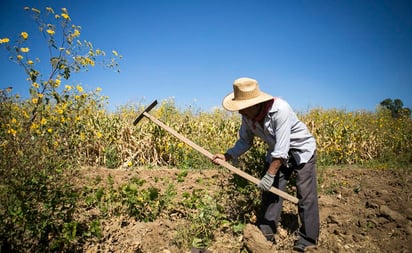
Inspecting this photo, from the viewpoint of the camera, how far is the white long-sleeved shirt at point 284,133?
273cm

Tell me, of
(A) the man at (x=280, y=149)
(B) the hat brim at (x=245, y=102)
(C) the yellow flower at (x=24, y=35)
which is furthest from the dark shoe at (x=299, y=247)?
(C) the yellow flower at (x=24, y=35)

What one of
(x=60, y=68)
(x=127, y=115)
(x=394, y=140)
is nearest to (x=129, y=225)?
(x=60, y=68)

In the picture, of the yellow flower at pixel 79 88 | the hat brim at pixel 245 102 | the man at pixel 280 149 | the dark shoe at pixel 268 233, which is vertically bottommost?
→ the dark shoe at pixel 268 233

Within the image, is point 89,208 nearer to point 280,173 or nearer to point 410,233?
point 280,173

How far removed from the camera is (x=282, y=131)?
274cm

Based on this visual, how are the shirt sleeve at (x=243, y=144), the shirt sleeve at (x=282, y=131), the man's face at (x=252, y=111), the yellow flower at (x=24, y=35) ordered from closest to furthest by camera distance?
the shirt sleeve at (x=282, y=131), the man's face at (x=252, y=111), the shirt sleeve at (x=243, y=144), the yellow flower at (x=24, y=35)

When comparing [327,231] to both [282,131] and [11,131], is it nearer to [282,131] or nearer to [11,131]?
[282,131]

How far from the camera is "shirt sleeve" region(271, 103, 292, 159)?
271cm

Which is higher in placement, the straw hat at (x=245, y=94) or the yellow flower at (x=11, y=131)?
the straw hat at (x=245, y=94)

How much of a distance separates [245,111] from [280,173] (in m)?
0.84

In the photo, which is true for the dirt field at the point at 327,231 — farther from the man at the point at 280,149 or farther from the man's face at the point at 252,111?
the man's face at the point at 252,111

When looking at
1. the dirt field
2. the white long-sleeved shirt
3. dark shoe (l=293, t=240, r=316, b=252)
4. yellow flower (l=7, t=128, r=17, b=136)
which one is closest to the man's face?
the white long-sleeved shirt

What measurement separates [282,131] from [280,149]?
18 cm

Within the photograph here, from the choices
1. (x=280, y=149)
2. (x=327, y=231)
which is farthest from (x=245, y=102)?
(x=327, y=231)
